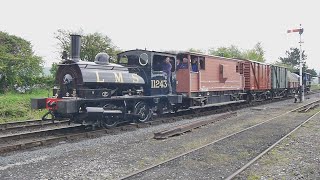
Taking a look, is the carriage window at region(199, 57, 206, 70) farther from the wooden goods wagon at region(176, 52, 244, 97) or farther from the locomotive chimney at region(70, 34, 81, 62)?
the locomotive chimney at region(70, 34, 81, 62)

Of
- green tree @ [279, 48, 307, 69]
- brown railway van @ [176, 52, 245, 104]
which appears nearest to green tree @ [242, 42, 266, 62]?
green tree @ [279, 48, 307, 69]

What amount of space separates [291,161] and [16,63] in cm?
2078

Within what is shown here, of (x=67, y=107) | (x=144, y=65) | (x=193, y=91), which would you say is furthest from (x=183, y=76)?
(x=67, y=107)

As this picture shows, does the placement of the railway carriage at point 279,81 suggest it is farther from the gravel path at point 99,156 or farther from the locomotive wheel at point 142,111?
the gravel path at point 99,156

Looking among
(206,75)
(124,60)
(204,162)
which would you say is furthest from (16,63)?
(204,162)

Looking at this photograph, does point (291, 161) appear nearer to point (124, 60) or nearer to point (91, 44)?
point (124, 60)

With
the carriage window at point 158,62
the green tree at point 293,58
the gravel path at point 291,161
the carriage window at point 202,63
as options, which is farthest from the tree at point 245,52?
the gravel path at point 291,161

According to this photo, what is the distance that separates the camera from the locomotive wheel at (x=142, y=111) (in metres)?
12.4

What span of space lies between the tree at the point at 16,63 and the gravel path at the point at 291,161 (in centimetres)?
1849

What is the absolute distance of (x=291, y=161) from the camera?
7031mm

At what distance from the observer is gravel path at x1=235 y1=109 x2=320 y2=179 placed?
604 centimetres

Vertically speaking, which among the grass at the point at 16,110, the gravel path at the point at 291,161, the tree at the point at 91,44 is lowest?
the gravel path at the point at 291,161

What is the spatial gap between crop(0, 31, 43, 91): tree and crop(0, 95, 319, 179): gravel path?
578 inches

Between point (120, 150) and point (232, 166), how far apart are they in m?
2.98
